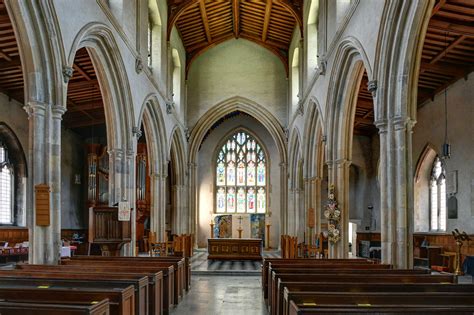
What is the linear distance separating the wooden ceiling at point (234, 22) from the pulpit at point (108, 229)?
8.79 m

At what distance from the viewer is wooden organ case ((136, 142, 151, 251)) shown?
2084 cm

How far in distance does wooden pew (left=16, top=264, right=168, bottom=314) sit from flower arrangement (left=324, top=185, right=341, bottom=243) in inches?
204

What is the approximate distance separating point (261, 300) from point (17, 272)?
15.1ft

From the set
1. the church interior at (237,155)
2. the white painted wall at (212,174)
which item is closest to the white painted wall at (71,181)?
the church interior at (237,155)

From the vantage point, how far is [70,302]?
15.3 ft

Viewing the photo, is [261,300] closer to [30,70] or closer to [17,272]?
[17,272]

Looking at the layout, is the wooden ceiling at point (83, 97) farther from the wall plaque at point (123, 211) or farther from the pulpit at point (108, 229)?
the pulpit at point (108, 229)

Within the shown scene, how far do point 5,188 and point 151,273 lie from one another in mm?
11182

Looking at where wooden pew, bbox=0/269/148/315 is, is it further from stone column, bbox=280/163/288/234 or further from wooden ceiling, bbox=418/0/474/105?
stone column, bbox=280/163/288/234

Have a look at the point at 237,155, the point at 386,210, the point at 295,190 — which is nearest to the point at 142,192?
the point at 295,190

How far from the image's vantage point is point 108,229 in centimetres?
1144

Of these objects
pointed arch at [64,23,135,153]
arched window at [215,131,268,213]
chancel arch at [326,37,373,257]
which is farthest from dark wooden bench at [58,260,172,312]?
arched window at [215,131,268,213]

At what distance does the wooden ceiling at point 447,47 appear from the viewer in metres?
10.6

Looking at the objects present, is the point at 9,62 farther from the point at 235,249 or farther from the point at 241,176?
the point at 241,176
